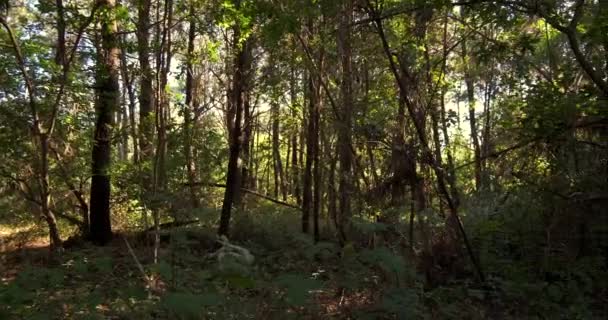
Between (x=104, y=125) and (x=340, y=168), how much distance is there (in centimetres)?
441

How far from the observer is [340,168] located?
8.27 meters

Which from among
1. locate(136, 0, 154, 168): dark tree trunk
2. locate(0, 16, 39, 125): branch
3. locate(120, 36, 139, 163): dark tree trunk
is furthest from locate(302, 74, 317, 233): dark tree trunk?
locate(0, 16, 39, 125): branch

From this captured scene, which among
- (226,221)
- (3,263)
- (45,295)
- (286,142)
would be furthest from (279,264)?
(286,142)

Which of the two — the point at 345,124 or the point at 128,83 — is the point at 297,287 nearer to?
the point at 345,124

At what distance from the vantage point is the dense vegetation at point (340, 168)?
5.73 metres

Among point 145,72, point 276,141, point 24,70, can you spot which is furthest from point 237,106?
point 276,141

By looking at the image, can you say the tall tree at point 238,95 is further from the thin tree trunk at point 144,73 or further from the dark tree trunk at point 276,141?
the dark tree trunk at point 276,141

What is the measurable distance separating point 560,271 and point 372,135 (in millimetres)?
3139

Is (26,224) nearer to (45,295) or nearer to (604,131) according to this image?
(45,295)

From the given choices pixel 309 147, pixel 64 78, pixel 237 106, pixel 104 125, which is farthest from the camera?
pixel 309 147

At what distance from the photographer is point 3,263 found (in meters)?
8.71

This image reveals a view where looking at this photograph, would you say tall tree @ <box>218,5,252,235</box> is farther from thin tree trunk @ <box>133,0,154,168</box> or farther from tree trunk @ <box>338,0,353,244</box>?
tree trunk @ <box>338,0,353,244</box>

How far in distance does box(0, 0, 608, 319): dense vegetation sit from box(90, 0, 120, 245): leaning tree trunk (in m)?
0.04

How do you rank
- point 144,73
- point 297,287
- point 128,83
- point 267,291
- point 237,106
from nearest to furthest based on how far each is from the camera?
point 297,287 → point 267,291 → point 144,73 → point 128,83 → point 237,106
